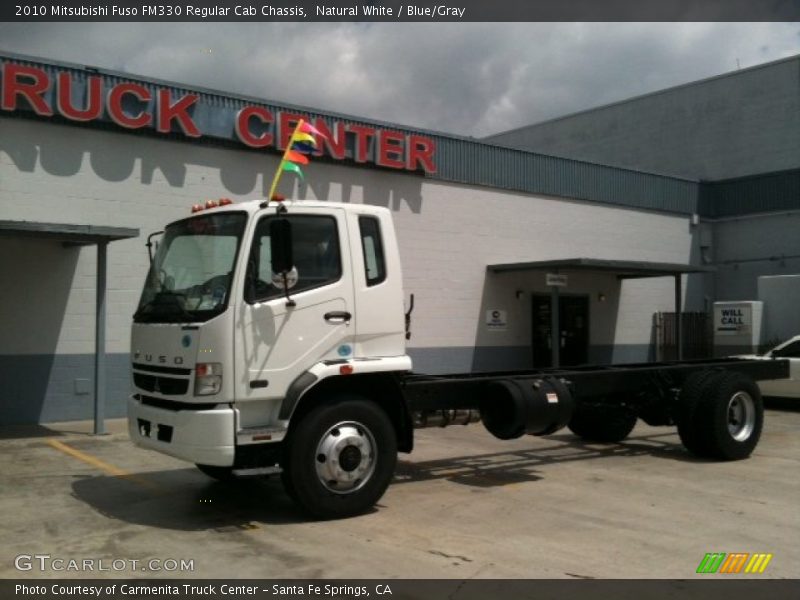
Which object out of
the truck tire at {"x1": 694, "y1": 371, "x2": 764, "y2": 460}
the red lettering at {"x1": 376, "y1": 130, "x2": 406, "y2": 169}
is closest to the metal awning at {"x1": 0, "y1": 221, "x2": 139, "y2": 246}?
the red lettering at {"x1": 376, "y1": 130, "x2": 406, "y2": 169}

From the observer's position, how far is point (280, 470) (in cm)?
687

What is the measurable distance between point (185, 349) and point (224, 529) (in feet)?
5.29

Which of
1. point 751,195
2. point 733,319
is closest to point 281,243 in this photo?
point 733,319

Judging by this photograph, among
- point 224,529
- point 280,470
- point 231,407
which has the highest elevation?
point 231,407

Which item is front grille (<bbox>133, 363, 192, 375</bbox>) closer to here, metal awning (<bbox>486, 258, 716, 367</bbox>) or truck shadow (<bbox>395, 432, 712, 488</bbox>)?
truck shadow (<bbox>395, 432, 712, 488</bbox>)

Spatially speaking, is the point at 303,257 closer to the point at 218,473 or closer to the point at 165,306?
the point at 165,306

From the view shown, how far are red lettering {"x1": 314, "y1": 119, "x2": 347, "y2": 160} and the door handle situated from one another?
1009 centimetres

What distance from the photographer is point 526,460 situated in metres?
10.5

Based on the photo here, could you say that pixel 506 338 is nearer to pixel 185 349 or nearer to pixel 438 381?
pixel 438 381

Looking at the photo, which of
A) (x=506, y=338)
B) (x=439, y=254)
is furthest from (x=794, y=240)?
(x=439, y=254)

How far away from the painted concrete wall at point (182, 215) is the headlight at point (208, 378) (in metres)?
8.15

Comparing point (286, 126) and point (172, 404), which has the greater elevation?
point (286, 126)

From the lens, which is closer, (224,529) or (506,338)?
(224,529)

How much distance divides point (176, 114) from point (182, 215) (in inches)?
74.4
